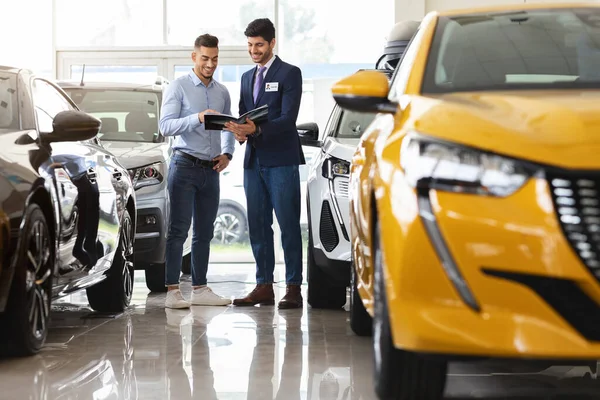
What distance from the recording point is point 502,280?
118 inches

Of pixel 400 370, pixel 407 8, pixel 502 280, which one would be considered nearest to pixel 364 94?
pixel 400 370

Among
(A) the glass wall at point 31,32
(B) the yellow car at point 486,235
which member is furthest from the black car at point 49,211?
(A) the glass wall at point 31,32

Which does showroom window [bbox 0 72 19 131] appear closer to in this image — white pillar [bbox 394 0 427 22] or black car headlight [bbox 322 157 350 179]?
black car headlight [bbox 322 157 350 179]

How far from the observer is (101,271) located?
6855 millimetres

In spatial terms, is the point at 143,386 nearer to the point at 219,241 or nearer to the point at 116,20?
the point at 219,241

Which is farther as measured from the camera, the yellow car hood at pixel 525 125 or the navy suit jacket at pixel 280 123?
the navy suit jacket at pixel 280 123

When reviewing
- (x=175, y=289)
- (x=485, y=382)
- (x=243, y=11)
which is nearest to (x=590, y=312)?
(x=485, y=382)

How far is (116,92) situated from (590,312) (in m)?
7.46

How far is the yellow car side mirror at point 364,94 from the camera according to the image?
3.89 meters

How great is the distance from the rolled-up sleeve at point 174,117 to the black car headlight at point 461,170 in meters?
4.89

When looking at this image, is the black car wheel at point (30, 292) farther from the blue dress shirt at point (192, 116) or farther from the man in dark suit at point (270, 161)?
the man in dark suit at point (270, 161)

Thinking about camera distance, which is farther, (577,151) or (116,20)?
(116,20)

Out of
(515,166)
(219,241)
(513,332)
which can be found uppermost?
(515,166)

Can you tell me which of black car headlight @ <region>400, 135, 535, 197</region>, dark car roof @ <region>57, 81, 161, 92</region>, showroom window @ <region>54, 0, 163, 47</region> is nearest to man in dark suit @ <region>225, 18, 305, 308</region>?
dark car roof @ <region>57, 81, 161, 92</region>
